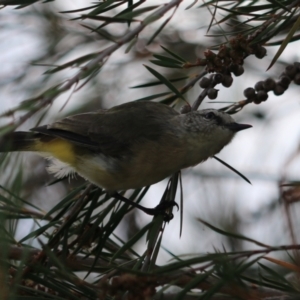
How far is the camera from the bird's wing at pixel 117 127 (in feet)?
7.16

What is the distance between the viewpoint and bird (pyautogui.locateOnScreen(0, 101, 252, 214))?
2.08 metres

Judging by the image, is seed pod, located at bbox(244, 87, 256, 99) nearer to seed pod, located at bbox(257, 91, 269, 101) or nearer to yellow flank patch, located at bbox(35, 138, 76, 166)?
seed pod, located at bbox(257, 91, 269, 101)

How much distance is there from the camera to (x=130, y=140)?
7.20ft

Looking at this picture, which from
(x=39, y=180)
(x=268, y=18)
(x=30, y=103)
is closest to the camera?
(x=30, y=103)

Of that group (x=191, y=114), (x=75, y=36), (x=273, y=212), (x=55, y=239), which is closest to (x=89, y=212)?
(x=55, y=239)

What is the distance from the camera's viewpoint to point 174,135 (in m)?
2.18

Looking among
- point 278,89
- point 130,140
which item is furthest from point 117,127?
point 278,89

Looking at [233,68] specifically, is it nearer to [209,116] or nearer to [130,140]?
[209,116]

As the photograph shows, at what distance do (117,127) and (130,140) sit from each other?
64 mm

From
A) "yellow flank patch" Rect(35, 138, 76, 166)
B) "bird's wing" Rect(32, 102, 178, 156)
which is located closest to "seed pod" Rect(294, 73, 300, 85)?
"bird's wing" Rect(32, 102, 178, 156)

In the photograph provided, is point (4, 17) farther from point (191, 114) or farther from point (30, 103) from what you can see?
point (30, 103)

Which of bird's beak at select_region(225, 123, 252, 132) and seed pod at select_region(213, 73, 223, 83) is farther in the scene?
bird's beak at select_region(225, 123, 252, 132)

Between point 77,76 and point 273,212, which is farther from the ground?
point 273,212

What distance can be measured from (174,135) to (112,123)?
0.22m
